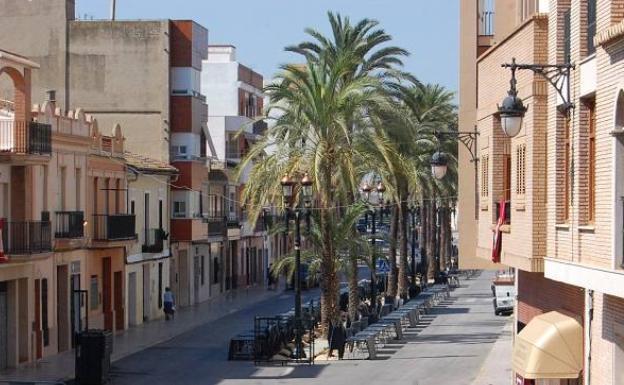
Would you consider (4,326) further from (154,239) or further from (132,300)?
(154,239)

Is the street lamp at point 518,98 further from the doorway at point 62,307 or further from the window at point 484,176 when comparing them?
the doorway at point 62,307

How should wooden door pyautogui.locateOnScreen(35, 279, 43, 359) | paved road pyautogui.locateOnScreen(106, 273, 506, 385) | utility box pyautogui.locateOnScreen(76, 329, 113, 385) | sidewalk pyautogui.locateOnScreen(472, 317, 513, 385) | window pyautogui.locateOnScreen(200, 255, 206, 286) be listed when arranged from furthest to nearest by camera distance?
window pyautogui.locateOnScreen(200, 255, 206, 286) < wooden door pyautogui.locateOnScreen(35, 279, 43, 359) < paved road pyautogui.locateOnScreen(106, 273, 506, 385) < utility box pyautogui.locateOnScreen(76, 329, 113, 385) < sidewalk pyautogui.locateOnScreen(472, 317, 513, 385)

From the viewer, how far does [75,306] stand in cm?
4634

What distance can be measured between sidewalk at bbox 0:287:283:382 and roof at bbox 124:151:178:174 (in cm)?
592

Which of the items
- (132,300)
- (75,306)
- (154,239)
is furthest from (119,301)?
(75,306)

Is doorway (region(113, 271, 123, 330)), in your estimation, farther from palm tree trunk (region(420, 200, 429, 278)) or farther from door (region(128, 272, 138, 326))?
palm tree trunk (region(420, 200, 429, 278))

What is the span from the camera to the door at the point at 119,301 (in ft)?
172

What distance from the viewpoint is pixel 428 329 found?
163ft

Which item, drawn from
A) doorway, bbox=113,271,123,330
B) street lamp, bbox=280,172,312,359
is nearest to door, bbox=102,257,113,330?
doorway, bbox=113,271,123,330

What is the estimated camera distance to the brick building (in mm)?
16406

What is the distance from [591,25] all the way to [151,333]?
115 feet

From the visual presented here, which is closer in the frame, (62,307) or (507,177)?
(507,177)

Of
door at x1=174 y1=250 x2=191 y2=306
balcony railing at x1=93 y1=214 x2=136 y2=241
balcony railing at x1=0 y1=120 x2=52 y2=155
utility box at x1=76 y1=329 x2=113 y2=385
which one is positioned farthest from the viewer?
door at x1=174 y1=250 x2=191 y2=306

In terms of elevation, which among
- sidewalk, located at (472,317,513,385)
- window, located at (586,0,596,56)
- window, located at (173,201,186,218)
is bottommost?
sidewalk, located at (472,317,513,385)
